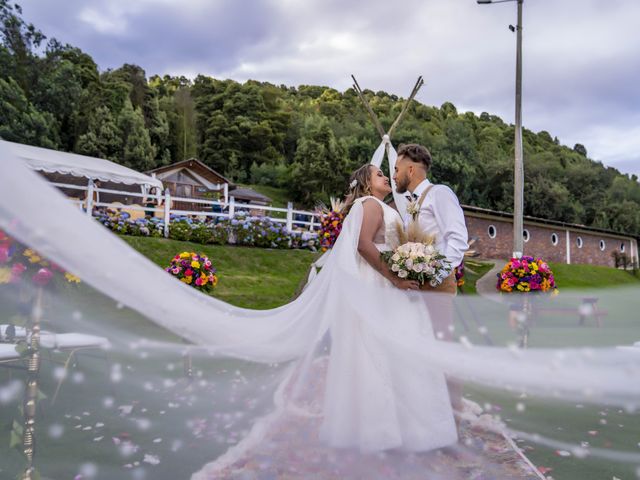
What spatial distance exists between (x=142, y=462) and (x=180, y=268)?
386 centimetres

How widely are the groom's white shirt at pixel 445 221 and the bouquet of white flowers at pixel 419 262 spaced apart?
0.13m

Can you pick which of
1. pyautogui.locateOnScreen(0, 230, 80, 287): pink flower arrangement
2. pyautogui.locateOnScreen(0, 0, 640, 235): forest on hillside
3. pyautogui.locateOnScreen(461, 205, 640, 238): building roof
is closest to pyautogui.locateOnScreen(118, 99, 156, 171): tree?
pyautogui.locateOnScreen(0, 0, 640, 235): forest on hillside

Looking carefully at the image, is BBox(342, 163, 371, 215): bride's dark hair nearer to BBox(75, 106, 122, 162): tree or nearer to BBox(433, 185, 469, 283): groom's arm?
BBox(433, 185, 469, 283): groom's arm

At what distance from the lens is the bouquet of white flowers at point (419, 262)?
3.07 meters

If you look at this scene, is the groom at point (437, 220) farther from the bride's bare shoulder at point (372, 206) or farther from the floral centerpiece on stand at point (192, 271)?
the floral centerpiece on stand at point (192, 271)

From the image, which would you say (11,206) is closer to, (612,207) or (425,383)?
(425,383)

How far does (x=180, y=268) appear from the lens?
20.4 feet

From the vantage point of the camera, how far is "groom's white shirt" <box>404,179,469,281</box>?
3.28m

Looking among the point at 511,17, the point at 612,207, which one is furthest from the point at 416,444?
the point at 612,207

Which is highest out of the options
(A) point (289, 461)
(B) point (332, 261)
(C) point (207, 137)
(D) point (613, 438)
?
(C) point (207, 137)

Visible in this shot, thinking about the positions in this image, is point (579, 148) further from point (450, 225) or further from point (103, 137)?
point (450, 225)

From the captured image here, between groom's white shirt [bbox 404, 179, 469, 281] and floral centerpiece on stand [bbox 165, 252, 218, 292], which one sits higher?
groom's white shirt [bbox 404, 179, 469, 281]

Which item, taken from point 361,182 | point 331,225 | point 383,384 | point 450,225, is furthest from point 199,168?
point 383,384

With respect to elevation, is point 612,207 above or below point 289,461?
above
